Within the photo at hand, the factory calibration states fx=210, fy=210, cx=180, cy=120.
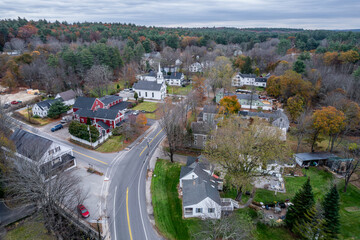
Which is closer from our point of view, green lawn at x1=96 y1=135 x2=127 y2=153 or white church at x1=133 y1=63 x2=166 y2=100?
green lawn at x1=96 y1=135 x2=127 y2=153

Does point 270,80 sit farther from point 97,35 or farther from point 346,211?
point 97,35

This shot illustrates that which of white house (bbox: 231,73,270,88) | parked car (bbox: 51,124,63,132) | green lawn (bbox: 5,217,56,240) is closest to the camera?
green lawn (bbox: 5,217,56,240)

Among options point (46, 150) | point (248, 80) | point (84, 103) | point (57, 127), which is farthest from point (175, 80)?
point (46, 150)

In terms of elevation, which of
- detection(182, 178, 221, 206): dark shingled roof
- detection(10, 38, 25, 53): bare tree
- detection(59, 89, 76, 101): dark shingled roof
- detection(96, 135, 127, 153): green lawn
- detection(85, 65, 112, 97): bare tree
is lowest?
detection(96, 135, 127, 153): green lawn

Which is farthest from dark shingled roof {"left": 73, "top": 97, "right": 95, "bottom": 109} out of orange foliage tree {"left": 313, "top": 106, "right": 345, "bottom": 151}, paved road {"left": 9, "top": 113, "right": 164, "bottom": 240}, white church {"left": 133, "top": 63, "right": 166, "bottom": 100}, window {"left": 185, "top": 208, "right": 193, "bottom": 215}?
orange foliage tree {"left": 313, "top": 106, "right": 345, "bottom": 151}

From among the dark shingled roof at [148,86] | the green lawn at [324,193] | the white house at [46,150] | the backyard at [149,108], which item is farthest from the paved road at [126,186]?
the dark shingled roof at [148,86]

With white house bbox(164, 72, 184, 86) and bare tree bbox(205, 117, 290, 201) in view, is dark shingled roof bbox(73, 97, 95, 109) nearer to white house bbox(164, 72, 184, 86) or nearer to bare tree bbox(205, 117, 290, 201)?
bare tree bbox(205, 117, 290, 201)
